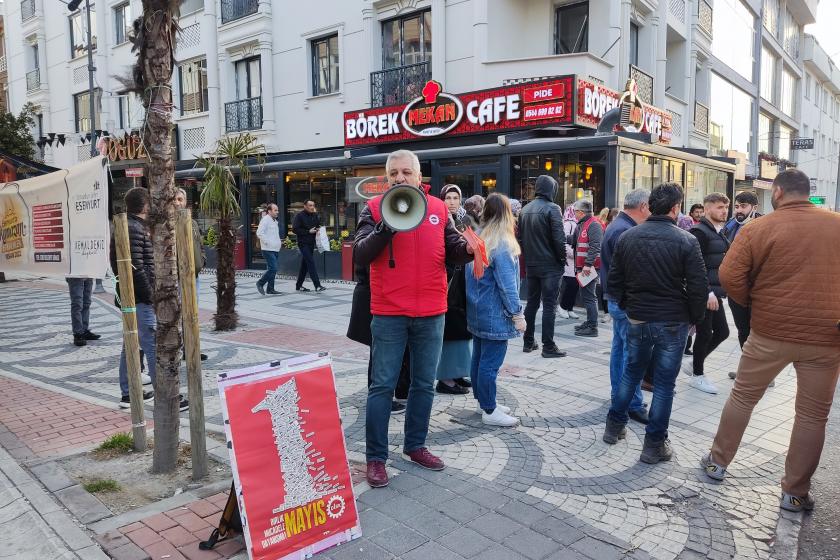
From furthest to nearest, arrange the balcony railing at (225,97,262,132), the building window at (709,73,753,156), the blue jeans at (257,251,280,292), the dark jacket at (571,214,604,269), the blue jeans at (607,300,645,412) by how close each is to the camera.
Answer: the building window at (709,73,753,156) → the balcony railing at (225,97,262,132) → the blue jeans at (257,251,280,292) → the dark jacket at (571,214,604,269) → the blue jeans at (607,300,645,412)

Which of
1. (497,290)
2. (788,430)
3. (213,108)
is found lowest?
(788,430)

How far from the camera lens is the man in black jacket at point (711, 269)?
18.8 feet

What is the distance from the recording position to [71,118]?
26.2m

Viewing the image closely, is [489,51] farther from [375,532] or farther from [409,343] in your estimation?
[375,532]

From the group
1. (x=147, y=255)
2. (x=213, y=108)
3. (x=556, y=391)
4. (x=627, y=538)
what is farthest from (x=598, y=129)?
(x=213, y=108)

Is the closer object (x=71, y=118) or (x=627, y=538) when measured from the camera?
(x=627, y=538)

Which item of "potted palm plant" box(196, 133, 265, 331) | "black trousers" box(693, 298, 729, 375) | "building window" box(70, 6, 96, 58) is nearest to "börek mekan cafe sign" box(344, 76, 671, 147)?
"potted palm plant" box(196, 133, 265, 331)

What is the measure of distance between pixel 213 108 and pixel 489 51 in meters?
10.0

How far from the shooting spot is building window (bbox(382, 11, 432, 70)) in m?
15.1

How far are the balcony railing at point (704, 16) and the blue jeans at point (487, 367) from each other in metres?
18.8

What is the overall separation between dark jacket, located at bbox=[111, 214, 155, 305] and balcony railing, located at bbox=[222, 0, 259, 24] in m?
15.4

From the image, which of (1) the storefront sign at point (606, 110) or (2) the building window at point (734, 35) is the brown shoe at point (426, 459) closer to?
(1) the storefront sign at point (606, 110)

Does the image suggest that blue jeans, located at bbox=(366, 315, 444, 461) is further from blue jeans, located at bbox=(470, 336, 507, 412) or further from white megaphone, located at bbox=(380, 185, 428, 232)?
blue jeans, located at bbox=(470, 336, 507, 412)

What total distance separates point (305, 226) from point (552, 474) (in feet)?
33.5
